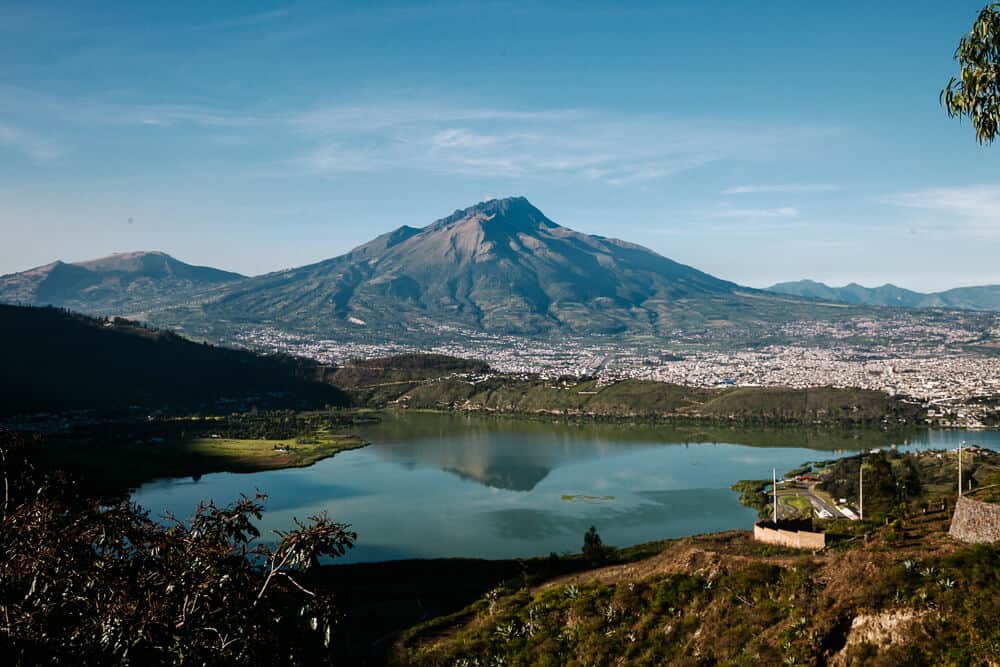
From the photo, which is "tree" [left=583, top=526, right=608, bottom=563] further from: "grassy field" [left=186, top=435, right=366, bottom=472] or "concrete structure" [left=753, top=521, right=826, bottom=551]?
"grassy field" [left=186, top=435, right=366, bottom=472]

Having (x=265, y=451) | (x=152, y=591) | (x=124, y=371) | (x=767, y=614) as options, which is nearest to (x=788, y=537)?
(x=767, y=614)

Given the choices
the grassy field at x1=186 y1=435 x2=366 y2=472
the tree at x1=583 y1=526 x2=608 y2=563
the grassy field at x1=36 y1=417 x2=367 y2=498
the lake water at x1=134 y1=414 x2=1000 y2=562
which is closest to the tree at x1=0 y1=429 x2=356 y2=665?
the tree at x1=583 y1=526 x2=608 y2=563

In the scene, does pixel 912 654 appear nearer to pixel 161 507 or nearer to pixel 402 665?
pixel 402 665

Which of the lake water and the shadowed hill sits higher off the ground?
the shadowed hill

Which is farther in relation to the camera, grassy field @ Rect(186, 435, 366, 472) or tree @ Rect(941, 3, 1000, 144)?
grassy field @ Rect(186, 435, 366, 472)

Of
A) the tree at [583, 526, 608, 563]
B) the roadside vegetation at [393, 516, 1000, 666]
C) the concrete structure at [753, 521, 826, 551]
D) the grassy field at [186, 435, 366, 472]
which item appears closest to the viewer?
the roadside vegetation at [393, 516, 1000, 666]

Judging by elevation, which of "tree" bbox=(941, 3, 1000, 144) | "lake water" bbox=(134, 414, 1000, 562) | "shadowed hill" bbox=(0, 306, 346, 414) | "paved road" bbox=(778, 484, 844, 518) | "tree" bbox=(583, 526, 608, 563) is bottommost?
"lake water" bbox=(134, 414, 1000, 562)

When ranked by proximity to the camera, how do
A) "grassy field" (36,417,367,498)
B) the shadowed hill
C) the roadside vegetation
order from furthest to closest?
the shadowed hill, "grassy field" (36,417,367,498), the roadside vegetation

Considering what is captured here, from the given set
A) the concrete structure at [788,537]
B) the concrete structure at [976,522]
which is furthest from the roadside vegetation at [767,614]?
the concrete structure at [788,537]
